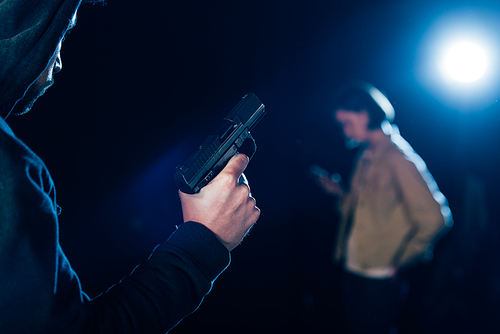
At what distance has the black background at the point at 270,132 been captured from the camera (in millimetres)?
1249

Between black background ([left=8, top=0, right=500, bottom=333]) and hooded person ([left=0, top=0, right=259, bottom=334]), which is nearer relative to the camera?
hooded person ([left=0, top=0, right=259, bottom=334])

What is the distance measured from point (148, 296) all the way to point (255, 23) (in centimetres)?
157

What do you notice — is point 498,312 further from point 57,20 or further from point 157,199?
point 57,20

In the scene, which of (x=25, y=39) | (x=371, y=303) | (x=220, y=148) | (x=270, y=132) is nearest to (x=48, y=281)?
(x=25, y=39)

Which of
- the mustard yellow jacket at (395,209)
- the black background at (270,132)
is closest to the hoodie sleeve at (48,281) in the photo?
the black background at (270,132)

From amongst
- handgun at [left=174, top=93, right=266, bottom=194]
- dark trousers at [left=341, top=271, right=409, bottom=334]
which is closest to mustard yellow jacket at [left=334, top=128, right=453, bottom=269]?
dark trousers at [left=341, top=271, right=409, bottom=334]

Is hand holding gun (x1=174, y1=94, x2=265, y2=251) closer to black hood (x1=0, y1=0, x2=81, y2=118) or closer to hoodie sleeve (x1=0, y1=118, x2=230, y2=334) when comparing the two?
hoodie sleeve (x1=0, y1=118, x2=230, y2=334)

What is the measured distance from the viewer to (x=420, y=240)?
1657 millimetres

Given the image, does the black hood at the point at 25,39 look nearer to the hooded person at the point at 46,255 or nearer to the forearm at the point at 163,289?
the hooded person at the point at 46,255

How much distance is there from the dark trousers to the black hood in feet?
6.19

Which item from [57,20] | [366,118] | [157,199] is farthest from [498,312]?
[57,20]

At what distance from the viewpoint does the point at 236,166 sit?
0.93 meters

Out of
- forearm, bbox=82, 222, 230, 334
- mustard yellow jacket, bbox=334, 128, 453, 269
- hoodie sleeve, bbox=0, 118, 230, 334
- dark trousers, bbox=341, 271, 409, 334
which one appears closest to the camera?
hoodie sleeve, bbox=0, 118, 230, 334

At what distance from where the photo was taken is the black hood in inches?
20.6
